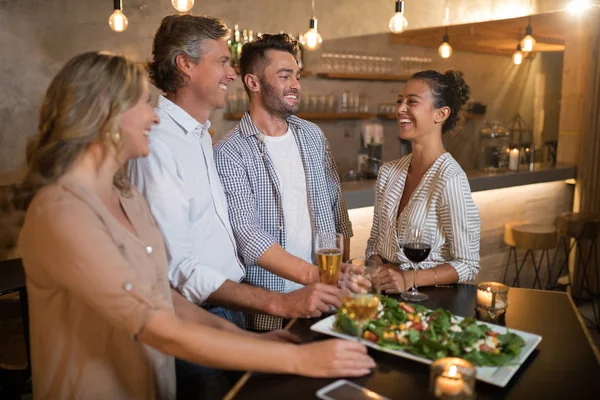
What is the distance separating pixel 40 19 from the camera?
16.1ft

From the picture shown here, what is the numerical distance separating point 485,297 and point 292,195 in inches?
40.7

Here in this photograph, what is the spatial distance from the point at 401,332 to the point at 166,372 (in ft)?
2.17

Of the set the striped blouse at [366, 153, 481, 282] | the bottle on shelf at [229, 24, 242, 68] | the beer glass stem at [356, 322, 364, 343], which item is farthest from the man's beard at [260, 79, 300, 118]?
the bottle on shelf at [229, 24, 242, 68]

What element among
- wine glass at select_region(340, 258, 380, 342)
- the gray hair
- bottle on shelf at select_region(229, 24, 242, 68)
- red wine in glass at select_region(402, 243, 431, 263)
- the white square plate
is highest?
bottle on shelf at select_region(229, 24, 242, 68)

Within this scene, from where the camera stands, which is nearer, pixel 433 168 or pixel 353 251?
pixel 433 168

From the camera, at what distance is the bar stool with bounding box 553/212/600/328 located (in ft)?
15.9

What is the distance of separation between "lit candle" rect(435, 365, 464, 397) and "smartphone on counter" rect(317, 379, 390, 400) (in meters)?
0.13

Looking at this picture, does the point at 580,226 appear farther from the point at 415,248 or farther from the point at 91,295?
the point at 91,295

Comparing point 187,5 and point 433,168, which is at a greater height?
point 187,5

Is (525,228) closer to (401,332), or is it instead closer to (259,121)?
(259,121)

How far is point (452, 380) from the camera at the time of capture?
123cm

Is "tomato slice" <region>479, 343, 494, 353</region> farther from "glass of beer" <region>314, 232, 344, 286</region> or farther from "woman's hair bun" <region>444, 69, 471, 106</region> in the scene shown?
"woman's hair bun" <region>444, 69, 471, 106</region>

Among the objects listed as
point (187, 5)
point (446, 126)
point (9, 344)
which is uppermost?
point (187, 5)

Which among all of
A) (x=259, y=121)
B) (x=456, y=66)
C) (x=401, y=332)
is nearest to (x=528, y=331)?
(x=401, y=332)
